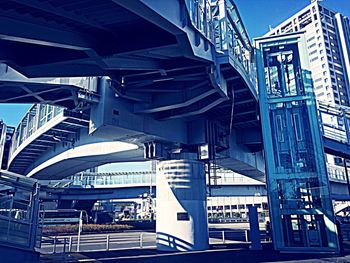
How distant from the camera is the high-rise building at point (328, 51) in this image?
91.2 metres

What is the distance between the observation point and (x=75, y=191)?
162ft

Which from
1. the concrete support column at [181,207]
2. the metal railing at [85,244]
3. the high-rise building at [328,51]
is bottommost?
the metal railing at [85,244]

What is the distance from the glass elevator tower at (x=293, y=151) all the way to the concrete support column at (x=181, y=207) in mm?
4063

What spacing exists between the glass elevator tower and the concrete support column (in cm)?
406

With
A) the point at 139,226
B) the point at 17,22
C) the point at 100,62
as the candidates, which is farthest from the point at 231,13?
the point at 139,226

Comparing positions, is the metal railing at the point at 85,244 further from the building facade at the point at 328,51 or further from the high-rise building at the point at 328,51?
the high-rise building at the point at 328,51

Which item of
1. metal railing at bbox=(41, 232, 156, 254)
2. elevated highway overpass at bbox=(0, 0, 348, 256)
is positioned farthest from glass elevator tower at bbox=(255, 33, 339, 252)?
metal railing at bbox=(41, 232, 156, 254)

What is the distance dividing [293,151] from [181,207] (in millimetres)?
7190

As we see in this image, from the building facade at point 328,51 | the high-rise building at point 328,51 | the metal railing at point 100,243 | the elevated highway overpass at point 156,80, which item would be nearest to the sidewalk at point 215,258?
the elevated highway overpass at point 156,80

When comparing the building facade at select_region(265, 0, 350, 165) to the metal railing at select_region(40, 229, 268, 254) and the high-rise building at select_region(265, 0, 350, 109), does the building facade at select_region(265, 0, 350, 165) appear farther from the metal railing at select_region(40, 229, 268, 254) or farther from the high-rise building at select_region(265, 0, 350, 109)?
the metal railing at select_region(40, 229, 268, 254)

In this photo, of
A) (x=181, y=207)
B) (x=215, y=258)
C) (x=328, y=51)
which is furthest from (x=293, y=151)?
(x=328, y=51)

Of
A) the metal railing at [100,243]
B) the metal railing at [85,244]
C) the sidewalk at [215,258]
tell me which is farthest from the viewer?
the metal railing at [100,243]

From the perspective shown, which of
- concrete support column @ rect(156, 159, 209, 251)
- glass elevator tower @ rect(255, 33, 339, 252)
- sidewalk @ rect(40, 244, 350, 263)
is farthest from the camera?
concrete support column @ rect(156, 159, 209, 251)

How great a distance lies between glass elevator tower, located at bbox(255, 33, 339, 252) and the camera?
1565 cm
